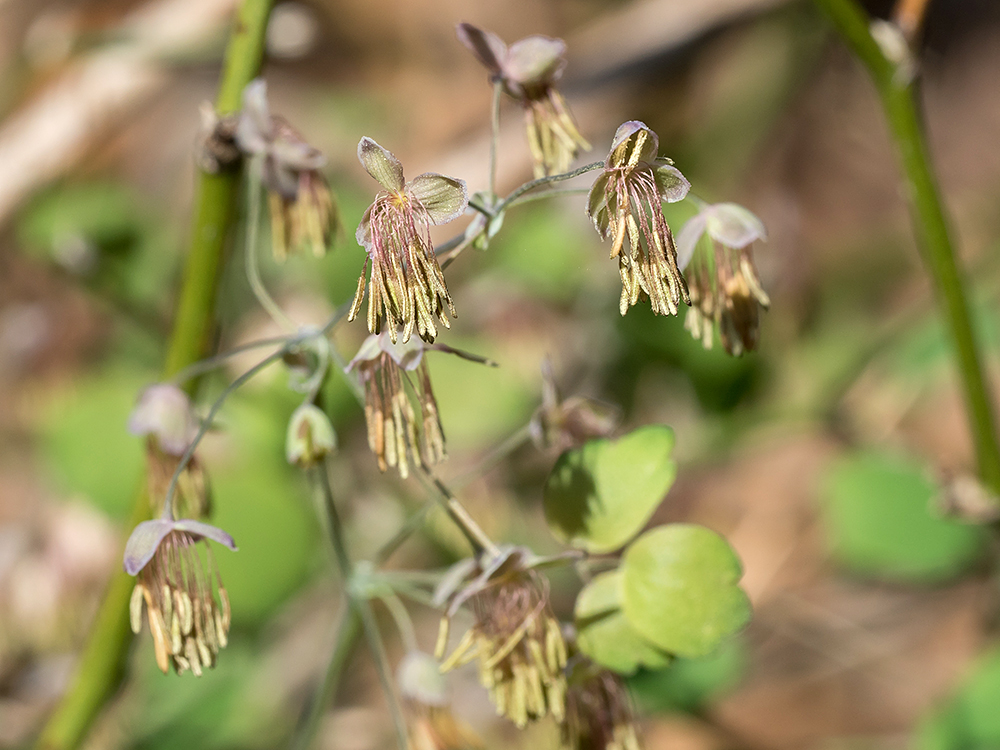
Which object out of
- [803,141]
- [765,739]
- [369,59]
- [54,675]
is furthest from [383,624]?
[369,59]

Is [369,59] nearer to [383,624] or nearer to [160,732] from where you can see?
[383,624]

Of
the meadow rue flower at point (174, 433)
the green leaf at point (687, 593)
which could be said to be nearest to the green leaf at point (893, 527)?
the green leaf at point (687, 593)

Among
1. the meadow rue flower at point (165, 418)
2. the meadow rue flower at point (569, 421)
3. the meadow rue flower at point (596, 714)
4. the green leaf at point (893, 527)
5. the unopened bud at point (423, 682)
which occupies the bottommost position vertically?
the green leaf at point (893, 527)

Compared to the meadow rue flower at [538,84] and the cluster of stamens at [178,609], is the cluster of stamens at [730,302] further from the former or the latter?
the cluster of stamens at [178,609]

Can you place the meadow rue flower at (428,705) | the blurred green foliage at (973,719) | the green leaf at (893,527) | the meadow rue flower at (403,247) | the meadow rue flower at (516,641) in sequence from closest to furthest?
the meadow rue flower at (403,247) → the meadow rue flower at (516,641) → the meadow rue flower at (428,705) → the blurred green foliage at (973,719) → the green leaf at (893,527)

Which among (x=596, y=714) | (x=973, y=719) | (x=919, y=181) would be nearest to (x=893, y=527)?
(x=973, y=719)

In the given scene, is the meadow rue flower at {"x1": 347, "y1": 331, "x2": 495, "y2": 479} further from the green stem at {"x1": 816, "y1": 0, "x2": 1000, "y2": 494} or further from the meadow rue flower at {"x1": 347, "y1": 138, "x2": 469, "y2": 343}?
the green stem at {"x1": 816, "y1": 0, "x2": 1000, "y2": 494}
